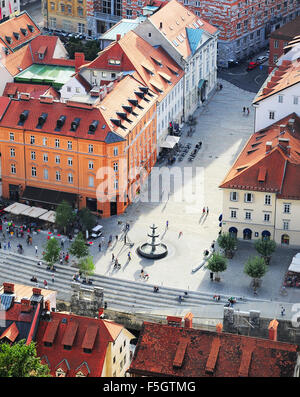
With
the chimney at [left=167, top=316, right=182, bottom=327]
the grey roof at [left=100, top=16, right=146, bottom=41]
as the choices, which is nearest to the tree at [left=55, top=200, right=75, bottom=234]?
the chimney at [left=167, top=316, right=182, bottom=327]

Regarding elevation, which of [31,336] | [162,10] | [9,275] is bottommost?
[9,275]

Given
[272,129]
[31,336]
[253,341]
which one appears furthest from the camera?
[272,129]

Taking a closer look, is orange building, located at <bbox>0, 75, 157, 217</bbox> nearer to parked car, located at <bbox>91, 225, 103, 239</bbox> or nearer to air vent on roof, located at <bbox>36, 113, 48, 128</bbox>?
Answer: air vent on roof, located at <bbox>36, 113, 48, 128</bbox>

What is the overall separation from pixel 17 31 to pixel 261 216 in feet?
232

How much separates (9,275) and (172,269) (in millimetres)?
21691

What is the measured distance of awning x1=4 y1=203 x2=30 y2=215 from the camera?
128375mm

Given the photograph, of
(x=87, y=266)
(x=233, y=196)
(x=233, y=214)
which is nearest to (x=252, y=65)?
(x=233, y=214)

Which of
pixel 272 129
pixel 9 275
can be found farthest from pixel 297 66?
pixel 9 275

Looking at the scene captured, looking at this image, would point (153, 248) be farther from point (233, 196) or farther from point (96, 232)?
point (233, 196)

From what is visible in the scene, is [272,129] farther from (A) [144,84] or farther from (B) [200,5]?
(B) [200,5]

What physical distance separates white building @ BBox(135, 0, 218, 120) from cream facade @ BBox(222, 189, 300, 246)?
4345 cm

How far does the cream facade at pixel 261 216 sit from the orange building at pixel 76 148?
1811 centimetres

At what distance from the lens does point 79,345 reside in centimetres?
9038

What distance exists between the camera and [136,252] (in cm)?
12106
